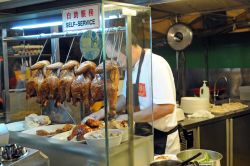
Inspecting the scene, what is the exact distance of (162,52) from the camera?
517 cm

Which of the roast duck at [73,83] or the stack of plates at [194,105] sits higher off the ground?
the roast duck at [73,83]

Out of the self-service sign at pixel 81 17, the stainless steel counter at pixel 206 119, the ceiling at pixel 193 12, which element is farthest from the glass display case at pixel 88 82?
the stainless steel counter at pixel 206 119

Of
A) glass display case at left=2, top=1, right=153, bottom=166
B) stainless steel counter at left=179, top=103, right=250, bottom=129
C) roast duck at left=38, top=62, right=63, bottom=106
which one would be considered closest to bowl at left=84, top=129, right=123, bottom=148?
glass display case at left=2, top=1, right=153, bottom=166

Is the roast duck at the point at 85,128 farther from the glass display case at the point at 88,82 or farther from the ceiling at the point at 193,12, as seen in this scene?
the ceiling at the point at 193,12

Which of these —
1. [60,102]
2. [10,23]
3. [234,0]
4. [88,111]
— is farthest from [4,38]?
[234,0]

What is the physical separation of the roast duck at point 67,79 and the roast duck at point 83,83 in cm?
5

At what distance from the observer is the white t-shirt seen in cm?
154

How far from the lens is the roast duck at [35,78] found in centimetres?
199

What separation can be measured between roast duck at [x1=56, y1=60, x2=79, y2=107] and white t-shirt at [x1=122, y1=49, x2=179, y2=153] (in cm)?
38

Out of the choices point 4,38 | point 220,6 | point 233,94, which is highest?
point 220,6

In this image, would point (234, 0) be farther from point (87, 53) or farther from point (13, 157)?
point (13, 157)

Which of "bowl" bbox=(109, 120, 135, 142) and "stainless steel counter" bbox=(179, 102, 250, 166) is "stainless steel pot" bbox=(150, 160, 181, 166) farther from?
"stainless steel counter" bbox=(179, 102, 250, 166)

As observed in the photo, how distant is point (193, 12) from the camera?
11.1 ft

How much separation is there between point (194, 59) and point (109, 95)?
382 centimetres
